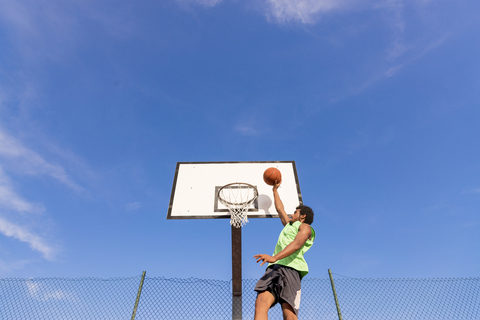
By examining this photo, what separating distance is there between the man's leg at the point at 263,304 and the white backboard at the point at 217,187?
8.14ft

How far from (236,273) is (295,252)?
2.53 m

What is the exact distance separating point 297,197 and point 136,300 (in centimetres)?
328

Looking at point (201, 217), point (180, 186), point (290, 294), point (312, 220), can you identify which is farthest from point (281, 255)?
point (180, 186)

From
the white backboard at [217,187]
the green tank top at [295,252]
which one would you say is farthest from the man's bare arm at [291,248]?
the white backboard at [217,187]

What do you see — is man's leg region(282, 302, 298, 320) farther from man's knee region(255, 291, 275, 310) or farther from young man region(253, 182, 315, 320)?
man's knee region(255, 291, 275, 310)

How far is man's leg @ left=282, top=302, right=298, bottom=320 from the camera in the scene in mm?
2338

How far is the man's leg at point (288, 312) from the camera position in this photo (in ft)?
7.67

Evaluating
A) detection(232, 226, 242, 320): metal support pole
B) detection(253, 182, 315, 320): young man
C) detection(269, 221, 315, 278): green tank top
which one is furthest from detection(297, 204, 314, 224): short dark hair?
detection(232, 226, 242, 320): metal support pole

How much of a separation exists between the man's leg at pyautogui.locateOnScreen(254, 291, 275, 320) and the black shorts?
0.04 meters

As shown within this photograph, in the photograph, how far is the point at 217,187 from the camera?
17.6 ft

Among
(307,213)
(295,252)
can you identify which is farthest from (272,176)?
(295,252)

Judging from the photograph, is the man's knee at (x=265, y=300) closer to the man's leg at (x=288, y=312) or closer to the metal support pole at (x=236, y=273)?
the man's leg at (x=288, y=312)

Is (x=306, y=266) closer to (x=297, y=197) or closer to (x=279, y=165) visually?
(x=297, y=197)

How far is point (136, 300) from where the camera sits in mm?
4750
